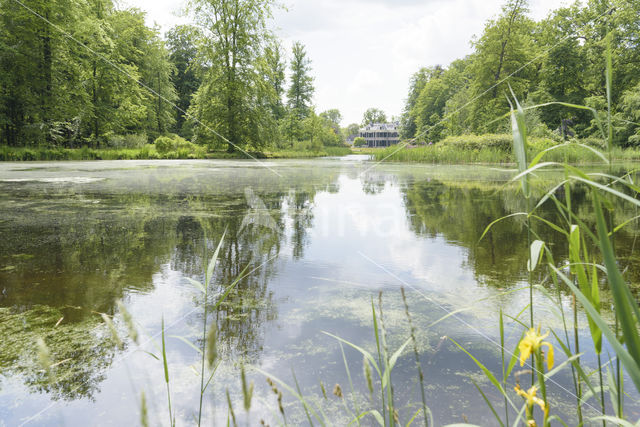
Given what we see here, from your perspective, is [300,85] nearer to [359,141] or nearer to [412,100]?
[412,100]

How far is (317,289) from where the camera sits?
2.28 m

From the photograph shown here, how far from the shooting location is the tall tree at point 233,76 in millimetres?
23172

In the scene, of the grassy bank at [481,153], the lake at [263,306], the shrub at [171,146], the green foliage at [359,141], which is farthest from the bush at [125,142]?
the green foliage at [359,141]

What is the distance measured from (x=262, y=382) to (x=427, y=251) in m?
2.06

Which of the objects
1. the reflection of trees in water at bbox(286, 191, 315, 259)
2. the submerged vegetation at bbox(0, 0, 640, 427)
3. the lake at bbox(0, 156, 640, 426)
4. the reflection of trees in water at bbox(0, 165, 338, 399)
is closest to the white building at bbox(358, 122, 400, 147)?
the submerged vegetation at bbox(0, 0, 640, 427)

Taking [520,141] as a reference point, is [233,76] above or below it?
above

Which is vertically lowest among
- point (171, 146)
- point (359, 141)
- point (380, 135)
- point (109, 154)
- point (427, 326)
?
point (427, 326)

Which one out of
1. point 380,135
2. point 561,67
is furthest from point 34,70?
point 380,135

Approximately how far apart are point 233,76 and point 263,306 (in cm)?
2372

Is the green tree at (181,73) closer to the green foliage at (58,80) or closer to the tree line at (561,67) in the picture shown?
the green foliage at (58,80)

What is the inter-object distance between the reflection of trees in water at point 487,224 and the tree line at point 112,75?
Answer: 13.5 m

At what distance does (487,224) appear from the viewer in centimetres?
405

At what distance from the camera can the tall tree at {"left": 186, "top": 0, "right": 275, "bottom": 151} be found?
23172 mm

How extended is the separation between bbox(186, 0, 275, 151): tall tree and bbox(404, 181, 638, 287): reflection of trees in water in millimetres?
18667
